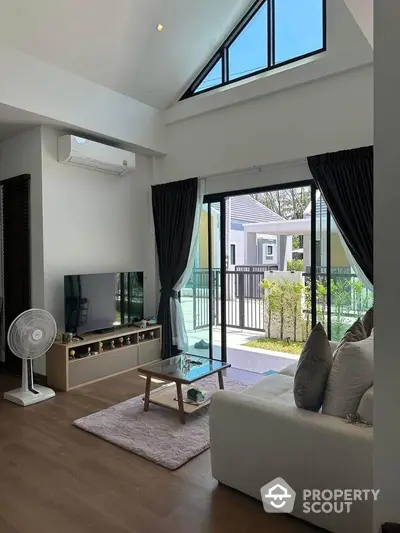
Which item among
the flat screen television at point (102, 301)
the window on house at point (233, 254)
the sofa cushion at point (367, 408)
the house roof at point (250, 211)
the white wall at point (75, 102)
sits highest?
the white wall at point (75, 102)

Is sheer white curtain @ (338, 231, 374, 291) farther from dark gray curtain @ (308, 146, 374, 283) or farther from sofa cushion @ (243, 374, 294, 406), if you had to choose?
sofa cushion @ (243, 374, 294, 406)

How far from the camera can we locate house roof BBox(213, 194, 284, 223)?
8.50 metres

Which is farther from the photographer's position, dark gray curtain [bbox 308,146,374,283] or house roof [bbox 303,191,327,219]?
house roof [bbox 303,191,327,219]

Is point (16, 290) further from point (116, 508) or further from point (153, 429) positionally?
point (116, 508)

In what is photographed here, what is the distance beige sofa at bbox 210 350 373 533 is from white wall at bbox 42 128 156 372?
2.74 m

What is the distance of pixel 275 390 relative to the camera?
2652 mm

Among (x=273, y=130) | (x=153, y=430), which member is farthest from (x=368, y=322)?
(x=273, y=130)

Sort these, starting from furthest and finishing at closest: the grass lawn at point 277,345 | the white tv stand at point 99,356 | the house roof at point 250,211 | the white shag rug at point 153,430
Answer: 1. the house roof at point 250,211
2. the grass lawn at point 277,345
3. the white tv stand at point 99,356
4. the white shag rug at point 153,430

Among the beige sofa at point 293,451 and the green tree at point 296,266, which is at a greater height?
the green tree at point 296,266

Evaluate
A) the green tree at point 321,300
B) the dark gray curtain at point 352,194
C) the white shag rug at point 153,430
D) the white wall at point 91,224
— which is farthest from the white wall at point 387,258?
the white wall at point 91,224

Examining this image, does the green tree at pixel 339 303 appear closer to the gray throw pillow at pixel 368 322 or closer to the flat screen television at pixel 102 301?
the gray throw pillow at pixel 368 322

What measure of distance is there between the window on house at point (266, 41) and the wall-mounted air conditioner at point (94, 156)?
A: 1.29 m

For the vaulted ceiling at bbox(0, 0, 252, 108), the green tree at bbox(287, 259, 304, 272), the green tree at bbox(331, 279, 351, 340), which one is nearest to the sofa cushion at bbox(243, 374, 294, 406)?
the green tree at bbox(331, 279, 351, 340)

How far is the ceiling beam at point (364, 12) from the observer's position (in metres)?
2.18
